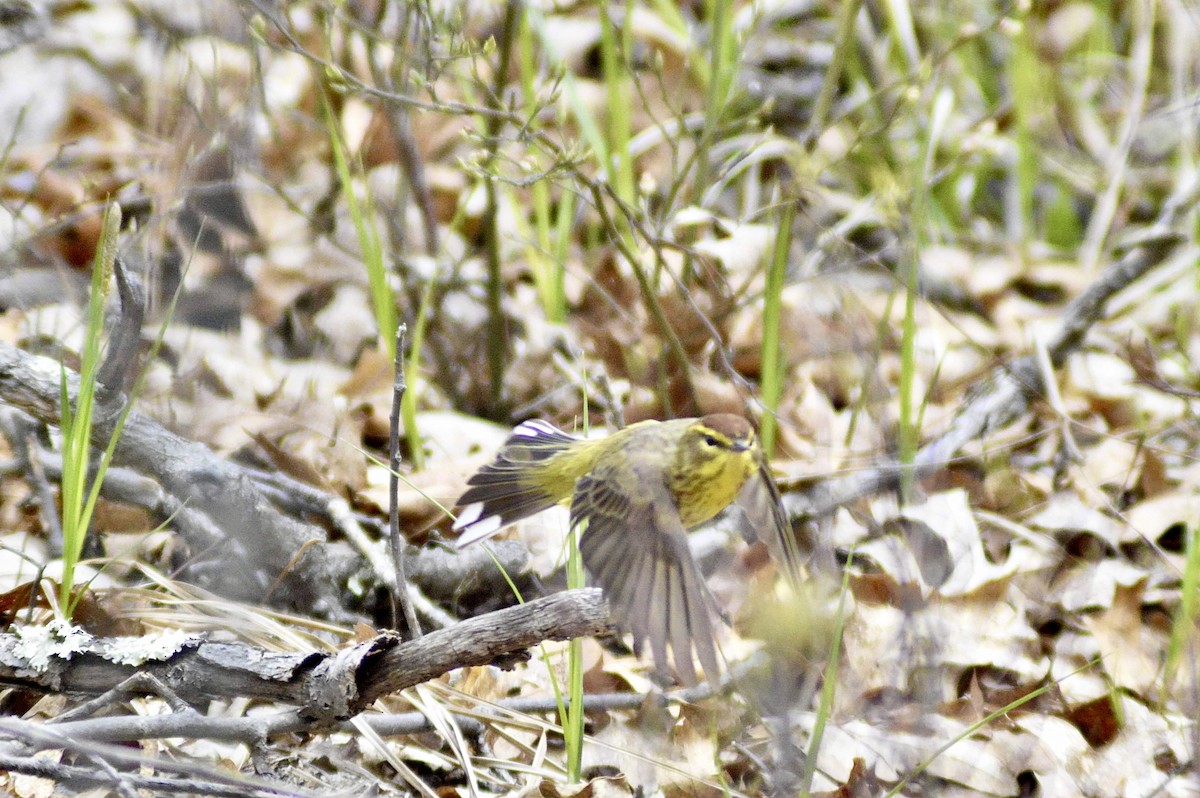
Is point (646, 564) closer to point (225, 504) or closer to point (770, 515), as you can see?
point (770, 515)

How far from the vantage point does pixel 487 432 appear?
3.79m

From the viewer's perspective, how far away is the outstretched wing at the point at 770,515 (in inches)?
92.6

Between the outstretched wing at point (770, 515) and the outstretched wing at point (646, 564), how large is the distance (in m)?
0.24

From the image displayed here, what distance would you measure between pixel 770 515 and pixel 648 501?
0.39 meters

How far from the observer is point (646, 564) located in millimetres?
2023

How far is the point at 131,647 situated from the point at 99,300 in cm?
69

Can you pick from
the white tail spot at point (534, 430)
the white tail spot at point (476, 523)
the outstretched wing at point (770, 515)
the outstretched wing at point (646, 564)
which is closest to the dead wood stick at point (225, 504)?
the white tail spot at point (476, 523)

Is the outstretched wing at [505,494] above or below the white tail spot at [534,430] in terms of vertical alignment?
below

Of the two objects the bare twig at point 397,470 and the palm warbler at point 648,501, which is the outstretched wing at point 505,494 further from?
the bare twig at point 397,470

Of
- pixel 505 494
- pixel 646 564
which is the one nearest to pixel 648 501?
pixel 646 564

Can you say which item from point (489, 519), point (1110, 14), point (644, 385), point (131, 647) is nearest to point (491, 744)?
point (489, 519)

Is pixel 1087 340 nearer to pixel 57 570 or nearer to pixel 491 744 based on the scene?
pixel 491 744

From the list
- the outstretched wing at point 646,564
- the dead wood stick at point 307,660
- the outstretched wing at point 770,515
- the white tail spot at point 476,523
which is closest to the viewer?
the outstretched wing at point 646,564

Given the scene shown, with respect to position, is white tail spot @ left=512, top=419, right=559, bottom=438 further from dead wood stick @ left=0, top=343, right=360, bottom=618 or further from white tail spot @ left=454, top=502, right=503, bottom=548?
dead wood stick @ left=0, top=343, right=360, bottom=618
